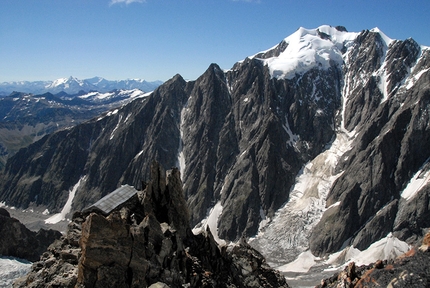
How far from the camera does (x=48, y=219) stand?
189 meters

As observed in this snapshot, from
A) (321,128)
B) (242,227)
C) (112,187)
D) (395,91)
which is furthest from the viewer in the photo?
(112,187)

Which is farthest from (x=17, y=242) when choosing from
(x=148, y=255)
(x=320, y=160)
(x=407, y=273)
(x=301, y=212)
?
(x=320, y=160)

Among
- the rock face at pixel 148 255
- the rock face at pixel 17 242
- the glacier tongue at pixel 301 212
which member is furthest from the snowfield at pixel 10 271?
the glacier tongue at pixel 301 212

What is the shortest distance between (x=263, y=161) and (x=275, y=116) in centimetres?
2771

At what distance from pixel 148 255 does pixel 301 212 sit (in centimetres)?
12958

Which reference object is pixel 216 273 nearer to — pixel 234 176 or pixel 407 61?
pixel 234 176

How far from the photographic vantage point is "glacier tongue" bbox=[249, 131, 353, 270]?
13120 cm

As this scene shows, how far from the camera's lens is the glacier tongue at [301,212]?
131200mm

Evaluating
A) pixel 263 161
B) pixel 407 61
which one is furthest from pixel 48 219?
pixel 407 61

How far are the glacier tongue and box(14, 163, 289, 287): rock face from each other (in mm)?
94649

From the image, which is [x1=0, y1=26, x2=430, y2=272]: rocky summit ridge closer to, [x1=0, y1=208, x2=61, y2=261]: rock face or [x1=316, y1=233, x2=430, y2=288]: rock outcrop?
[x1=0, y1=208, x2=61, y2=261]: rock face

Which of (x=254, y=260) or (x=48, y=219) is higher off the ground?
(x=254, y=260)

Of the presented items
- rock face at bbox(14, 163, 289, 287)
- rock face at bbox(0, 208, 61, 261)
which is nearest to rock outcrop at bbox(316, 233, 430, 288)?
rock face at bbox(14, 163, 289, 287)

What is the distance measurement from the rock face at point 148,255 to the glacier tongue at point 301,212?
3726 inches
